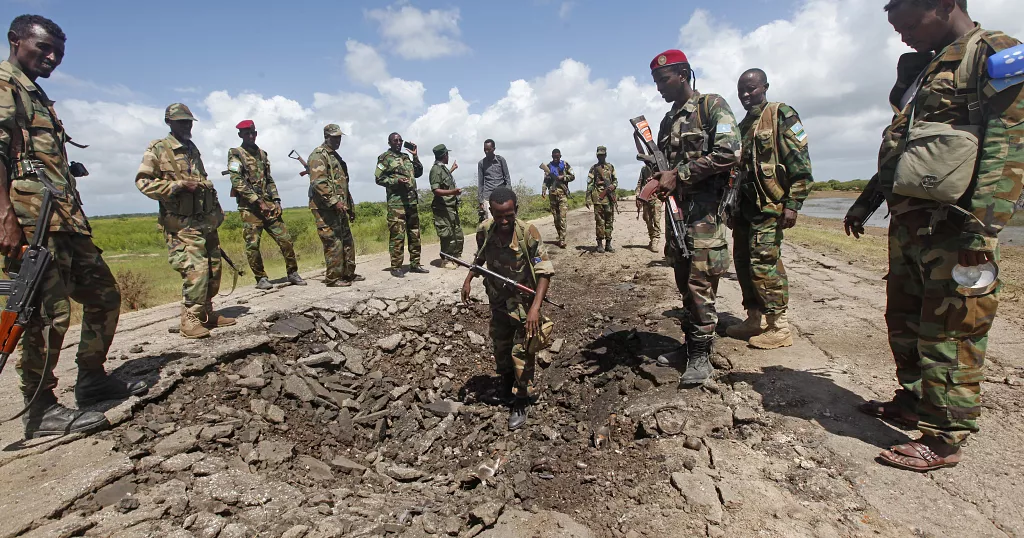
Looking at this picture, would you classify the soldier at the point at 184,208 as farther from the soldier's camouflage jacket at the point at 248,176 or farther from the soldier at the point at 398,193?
the soldier at the point at 398,193

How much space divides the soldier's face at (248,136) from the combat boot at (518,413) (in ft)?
18.2

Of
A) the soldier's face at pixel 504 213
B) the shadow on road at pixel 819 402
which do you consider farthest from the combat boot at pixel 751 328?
the soldier's face at pixel 504 213

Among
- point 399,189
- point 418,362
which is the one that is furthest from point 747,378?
point 399,189

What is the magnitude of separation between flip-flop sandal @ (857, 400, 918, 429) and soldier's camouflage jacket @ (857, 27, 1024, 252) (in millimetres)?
1169

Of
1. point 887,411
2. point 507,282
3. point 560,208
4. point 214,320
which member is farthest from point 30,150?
point 560,208

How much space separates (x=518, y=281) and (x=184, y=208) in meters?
3.62

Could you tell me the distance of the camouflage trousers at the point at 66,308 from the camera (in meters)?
2.98

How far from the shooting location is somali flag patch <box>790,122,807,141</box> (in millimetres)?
3986

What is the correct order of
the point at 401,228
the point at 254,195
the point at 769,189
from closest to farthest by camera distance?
the point at 769,189 → the point at 254,195 → the point at 401,228

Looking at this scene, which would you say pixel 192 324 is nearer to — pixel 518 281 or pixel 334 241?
pixel 334 241

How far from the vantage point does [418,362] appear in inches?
215

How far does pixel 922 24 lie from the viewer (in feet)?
7.88

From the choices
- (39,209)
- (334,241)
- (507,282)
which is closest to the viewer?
(39,209)

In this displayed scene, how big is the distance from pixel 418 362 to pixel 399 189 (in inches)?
138
